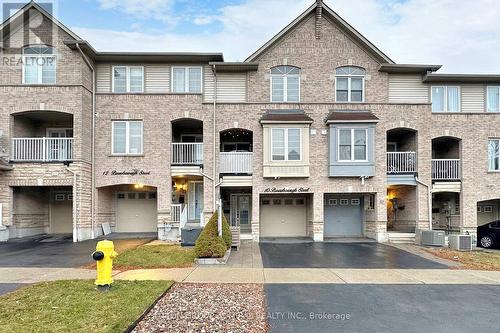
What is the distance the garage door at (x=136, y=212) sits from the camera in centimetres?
1888

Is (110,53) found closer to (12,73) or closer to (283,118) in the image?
(12,73)

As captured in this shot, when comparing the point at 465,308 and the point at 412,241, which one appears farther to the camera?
the point at 412,241

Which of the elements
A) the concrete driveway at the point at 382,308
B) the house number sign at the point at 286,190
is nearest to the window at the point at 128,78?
the house number sign at the point at 286,190

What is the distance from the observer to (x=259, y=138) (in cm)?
1720

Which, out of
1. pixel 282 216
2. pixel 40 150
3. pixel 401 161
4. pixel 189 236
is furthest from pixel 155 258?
pixel 401 161

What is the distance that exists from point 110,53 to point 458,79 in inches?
774

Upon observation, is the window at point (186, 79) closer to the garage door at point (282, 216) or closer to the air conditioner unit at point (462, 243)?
the garage door at point (282, 216)

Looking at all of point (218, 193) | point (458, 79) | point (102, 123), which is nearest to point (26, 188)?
point (102, 123)

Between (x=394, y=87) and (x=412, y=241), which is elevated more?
(x=394, y=87)

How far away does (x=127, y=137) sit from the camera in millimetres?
17281

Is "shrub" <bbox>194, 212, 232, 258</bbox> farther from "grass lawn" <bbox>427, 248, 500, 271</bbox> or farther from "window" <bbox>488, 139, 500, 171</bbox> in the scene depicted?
"window" <bbox>488, 139, 500, 171</bbox>

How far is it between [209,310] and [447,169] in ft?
56.8

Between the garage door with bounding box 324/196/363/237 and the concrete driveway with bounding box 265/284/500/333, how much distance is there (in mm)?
10462

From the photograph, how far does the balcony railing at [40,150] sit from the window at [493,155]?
23.2 metres
